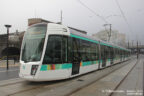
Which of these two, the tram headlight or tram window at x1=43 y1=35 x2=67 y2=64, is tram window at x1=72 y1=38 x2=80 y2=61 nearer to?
tram window at x1=43 y1=35 x2=67 y2=64


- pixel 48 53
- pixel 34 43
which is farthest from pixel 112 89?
pixel 34 43

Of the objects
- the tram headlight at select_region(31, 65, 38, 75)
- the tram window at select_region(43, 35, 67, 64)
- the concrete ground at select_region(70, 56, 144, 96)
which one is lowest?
the concrete ground at select_region(70, 56, 144, 96)

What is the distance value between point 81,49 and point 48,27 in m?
3.09

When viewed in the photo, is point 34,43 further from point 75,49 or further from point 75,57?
point 75,57

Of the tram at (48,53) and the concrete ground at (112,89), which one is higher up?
the tram at (48,53)

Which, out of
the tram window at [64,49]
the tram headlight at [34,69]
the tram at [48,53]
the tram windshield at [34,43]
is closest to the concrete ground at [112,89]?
the tram at [48,53]

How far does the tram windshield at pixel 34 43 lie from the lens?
684 cm

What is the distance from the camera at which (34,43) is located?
280 inches

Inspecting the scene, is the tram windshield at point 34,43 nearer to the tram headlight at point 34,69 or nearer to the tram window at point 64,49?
the tram headlight at point 34,69

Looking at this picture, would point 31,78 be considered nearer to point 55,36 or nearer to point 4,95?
point 4,95

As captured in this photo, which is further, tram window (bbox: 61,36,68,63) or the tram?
tram window (bbox: 61,36,68,63)

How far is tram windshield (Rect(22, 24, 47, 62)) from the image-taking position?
684 cm

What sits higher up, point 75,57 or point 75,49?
point 75,49

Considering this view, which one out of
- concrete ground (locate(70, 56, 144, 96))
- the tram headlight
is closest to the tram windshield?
the tram headlight
